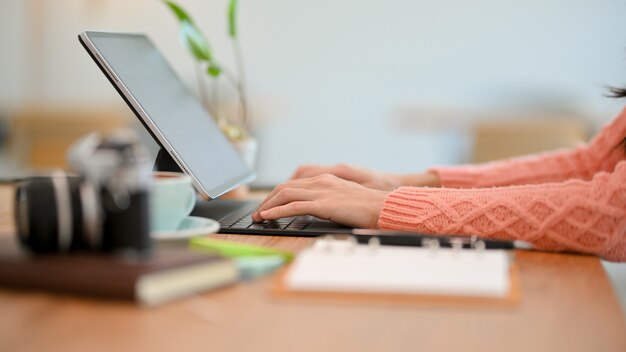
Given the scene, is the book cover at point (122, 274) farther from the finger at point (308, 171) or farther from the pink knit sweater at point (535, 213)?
the finger at point (308, 171)

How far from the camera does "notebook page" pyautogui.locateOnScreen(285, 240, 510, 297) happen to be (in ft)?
2.46

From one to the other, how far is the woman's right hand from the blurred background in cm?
170

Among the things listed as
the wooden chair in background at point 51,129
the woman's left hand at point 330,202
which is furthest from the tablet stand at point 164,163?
the wooden chair in background at point 51,129

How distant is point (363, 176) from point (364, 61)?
6.79ft

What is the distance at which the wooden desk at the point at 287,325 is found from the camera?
2.08 feet

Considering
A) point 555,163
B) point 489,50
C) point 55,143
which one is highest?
point 489,50

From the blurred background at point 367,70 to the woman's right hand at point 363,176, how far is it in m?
1.70

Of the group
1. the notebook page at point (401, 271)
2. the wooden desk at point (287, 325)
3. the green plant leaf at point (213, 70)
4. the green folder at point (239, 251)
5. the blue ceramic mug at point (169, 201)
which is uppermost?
the green plant leaf at point (213, 70)

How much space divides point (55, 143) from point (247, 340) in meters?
3.43

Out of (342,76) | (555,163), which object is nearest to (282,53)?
(342,76)

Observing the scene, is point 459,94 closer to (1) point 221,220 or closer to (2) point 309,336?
(1) point 221,220

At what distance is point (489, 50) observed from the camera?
3.41 m

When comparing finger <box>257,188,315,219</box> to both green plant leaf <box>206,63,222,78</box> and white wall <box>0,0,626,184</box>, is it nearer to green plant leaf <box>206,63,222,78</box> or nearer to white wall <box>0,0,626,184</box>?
green plant leaf <box>206,63,222,78</box>

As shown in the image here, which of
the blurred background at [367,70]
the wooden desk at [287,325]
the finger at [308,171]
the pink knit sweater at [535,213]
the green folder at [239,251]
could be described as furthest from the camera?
the blurred background at [367,70]
